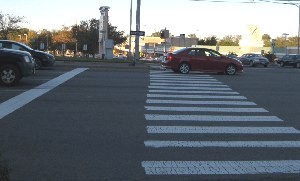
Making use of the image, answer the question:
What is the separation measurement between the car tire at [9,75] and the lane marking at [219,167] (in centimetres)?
1003

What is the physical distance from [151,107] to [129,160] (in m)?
5.16

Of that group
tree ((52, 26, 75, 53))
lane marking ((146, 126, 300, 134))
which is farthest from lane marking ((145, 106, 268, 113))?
tree ((52, 26, 75, 53))

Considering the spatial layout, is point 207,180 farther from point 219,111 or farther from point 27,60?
point 27,60

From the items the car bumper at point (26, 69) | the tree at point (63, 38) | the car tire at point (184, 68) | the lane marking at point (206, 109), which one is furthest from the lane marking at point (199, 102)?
the tree at point (63, 38)

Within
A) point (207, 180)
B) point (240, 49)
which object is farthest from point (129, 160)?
point (240, 49)

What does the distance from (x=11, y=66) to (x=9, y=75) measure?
303 millimetres

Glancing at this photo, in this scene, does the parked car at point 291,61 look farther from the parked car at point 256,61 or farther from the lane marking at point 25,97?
the lane marking at point 25,97

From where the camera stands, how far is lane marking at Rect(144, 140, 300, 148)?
8.11m

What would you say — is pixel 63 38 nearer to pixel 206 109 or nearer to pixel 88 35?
pixel 88 35

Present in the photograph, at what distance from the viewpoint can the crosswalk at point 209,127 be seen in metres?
6.78

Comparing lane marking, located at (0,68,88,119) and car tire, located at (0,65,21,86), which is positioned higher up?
car tire, located at (0,65,21,86)

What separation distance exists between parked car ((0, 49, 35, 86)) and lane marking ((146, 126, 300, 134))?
7.83 m

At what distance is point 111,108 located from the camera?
39.0 ft

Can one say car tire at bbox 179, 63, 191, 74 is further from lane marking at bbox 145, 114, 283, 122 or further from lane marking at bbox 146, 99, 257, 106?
lane marking at bbox 145, 114, 283, 122
